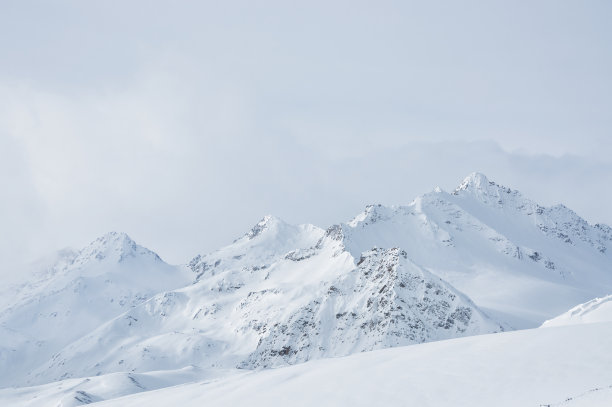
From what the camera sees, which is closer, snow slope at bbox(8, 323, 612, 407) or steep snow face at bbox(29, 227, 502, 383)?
snow slope at bbox(8, 323, 612, 407)

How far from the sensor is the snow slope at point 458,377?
3050 cm

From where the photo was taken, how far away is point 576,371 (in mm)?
31938

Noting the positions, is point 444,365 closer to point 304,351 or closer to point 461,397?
point 461,397

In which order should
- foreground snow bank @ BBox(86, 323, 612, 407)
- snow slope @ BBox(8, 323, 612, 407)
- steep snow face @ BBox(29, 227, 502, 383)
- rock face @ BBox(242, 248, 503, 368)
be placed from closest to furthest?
snow slope @ BBox(8, 323, 612, 407), foreground snow bank @ BBox(86, 323, 612, 407), rock face @ BBox(242, 248, 503, 368), steep snow face @ BBox(29, 227, 502, 383)

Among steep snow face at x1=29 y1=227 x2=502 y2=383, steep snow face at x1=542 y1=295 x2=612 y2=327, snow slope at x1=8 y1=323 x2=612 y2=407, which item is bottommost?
steep snow face at x1=29 y1=227 x2=502 y2=383

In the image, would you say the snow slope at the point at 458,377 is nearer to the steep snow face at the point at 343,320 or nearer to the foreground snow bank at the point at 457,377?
the foreground snow bank at the point at 457,377

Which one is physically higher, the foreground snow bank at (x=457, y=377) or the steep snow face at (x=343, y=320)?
the foreground snow bank at (x=457, y=377)

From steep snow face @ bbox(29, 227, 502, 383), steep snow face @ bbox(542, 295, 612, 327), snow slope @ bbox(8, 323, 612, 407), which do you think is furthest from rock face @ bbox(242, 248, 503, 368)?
snow slope @ bbox(8, 323, 612, 407)

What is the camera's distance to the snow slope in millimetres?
30500

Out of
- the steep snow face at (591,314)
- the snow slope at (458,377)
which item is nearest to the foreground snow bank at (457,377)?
the snow slope at (458,377)

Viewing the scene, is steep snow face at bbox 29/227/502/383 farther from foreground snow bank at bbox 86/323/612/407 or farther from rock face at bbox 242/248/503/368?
foreground snow bank at bbox 86/323/612/407

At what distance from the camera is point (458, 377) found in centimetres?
3369

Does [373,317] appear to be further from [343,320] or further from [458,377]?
[458,377]

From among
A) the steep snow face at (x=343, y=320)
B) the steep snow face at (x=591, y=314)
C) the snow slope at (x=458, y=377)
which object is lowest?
the steep snow face at (x=343, y=320)
